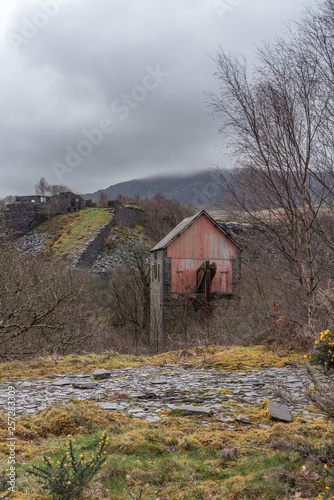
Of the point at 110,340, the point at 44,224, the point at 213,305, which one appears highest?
the point at 44,224

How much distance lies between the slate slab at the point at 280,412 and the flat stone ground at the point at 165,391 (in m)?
0.15

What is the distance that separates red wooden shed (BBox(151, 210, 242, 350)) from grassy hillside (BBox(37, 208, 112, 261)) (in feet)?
46.0

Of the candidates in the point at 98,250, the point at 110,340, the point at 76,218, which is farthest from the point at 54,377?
the point at 76,218

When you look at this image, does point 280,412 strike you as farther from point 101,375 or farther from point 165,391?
point 101,375

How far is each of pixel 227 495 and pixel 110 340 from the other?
827 inches

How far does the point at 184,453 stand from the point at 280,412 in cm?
171

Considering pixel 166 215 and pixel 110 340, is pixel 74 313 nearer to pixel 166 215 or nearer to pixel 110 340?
pixel 110 340

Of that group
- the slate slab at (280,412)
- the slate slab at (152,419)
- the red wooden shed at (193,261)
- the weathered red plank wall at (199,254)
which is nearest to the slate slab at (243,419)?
the slate slab at (280,412)

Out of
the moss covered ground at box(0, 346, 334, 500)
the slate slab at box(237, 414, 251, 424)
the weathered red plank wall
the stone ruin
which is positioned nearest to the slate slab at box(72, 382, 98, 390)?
the moss covered ground at box(0, 346, 334, 500)

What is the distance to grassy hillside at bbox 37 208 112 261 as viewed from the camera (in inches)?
1576

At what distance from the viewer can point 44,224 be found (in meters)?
50.9

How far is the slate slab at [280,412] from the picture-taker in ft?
16.9

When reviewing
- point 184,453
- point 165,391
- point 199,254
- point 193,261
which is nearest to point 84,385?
point 165,391

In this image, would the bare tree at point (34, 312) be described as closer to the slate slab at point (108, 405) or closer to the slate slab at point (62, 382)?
the slate slab at point (62, 382)
